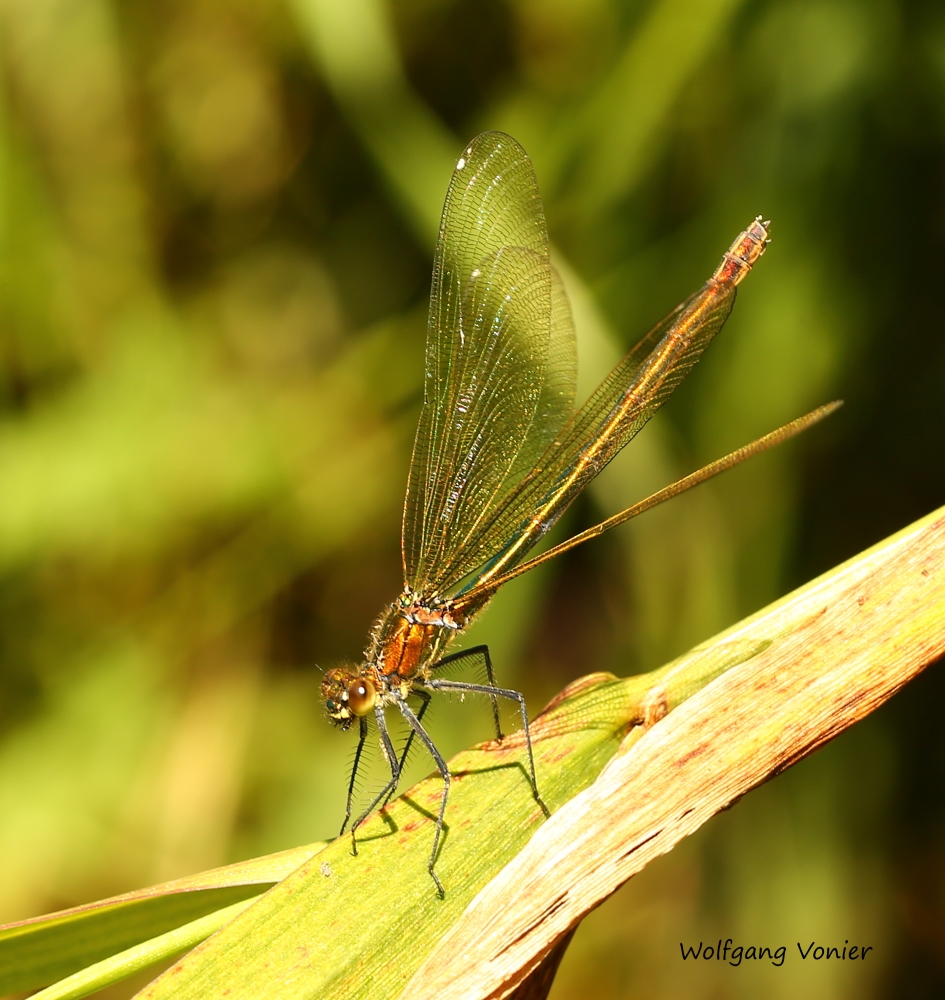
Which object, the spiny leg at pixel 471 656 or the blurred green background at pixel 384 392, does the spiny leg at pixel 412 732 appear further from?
the blurred green background at pixel 384 392

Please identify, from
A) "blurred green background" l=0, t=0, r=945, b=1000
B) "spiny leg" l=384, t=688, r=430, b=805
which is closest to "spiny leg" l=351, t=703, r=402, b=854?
"spiny leg" l=384, t=688, r=430, b=805

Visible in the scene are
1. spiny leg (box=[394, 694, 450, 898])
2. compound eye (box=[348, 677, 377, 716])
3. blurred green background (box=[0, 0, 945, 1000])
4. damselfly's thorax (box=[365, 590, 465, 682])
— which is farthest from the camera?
blurred green background (box=[0, 0, 945, 1000])

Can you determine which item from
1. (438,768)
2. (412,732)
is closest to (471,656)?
(412,732)

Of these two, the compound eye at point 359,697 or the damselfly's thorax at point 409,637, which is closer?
the compound eye at point 359,697

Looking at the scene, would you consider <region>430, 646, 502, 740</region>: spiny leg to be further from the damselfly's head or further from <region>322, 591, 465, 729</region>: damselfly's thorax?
the damselfly's head

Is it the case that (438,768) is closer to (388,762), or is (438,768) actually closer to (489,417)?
(388,762)

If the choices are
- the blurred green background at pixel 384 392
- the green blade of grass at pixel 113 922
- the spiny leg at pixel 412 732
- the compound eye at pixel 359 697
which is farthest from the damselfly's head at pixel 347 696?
the blurred green background at pixel 384 392

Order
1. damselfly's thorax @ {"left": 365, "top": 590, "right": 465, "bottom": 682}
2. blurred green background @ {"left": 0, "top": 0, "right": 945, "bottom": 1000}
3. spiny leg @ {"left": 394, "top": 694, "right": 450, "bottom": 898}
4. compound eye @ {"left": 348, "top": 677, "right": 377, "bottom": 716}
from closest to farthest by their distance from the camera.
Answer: spiny leg @ {"left": 394, "top": 694, "right": 450, "bottom": 898} → compound eye @ {"left": 348, "top": 677, "right": 377, "bottom": 716} → damselfly's thorax @ {"left": 365, "top": 590, "right": 465, "bottom": 682} → blurred green background @ {"left": 0, "top": 0, "right": 945, "bottom": 1000}
